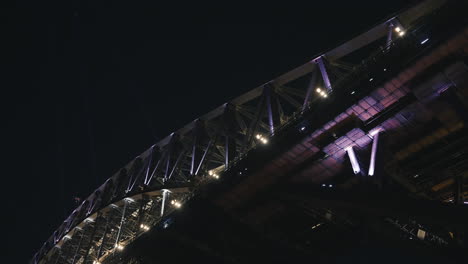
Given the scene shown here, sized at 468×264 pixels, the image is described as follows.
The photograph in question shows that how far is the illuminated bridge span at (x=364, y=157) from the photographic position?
18625mm

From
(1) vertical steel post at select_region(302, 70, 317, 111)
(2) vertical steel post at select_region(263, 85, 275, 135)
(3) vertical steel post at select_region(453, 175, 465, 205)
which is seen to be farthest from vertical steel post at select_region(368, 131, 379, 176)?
(2) vertical steel post at select_region(263, 85, 275, 135)

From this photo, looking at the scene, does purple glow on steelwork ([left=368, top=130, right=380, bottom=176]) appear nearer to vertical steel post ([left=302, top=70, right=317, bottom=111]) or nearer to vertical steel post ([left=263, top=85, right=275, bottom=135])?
vertical steel post ([left=302, top=70, right=317, bottom=111])

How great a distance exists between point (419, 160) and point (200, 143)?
21907 mm

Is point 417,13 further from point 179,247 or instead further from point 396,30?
point 179,247

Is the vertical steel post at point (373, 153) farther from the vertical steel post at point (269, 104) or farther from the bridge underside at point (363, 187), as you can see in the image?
the vertical steel post at point (269, 104)

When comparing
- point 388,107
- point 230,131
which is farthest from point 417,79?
point 230,131

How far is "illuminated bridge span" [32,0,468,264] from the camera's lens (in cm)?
1862

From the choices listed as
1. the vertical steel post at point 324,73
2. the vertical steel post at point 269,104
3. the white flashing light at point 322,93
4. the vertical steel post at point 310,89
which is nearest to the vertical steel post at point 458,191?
the white flashing light at point 322,93

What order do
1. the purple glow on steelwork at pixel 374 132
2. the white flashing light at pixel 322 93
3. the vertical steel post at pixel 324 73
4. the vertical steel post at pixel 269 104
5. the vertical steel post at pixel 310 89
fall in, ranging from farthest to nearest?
the vertical steel post at pixel 269 104
the vertical steel post at pixel 310 89
the vertical steel post at pixel 324 73
the white flashing light at pixel 322 93
the purple glow on steelwork at pixel 374 132

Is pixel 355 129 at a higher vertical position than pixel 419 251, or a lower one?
higher

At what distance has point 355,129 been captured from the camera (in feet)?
67.4

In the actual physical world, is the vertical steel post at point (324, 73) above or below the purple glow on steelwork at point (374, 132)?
above

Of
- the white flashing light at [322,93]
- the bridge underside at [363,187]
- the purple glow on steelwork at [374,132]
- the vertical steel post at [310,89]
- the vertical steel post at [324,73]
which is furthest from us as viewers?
the vertical steel post at [310,89]

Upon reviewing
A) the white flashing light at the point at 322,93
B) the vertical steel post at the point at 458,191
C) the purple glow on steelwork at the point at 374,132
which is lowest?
the vertical steel post at the point at 458,191
